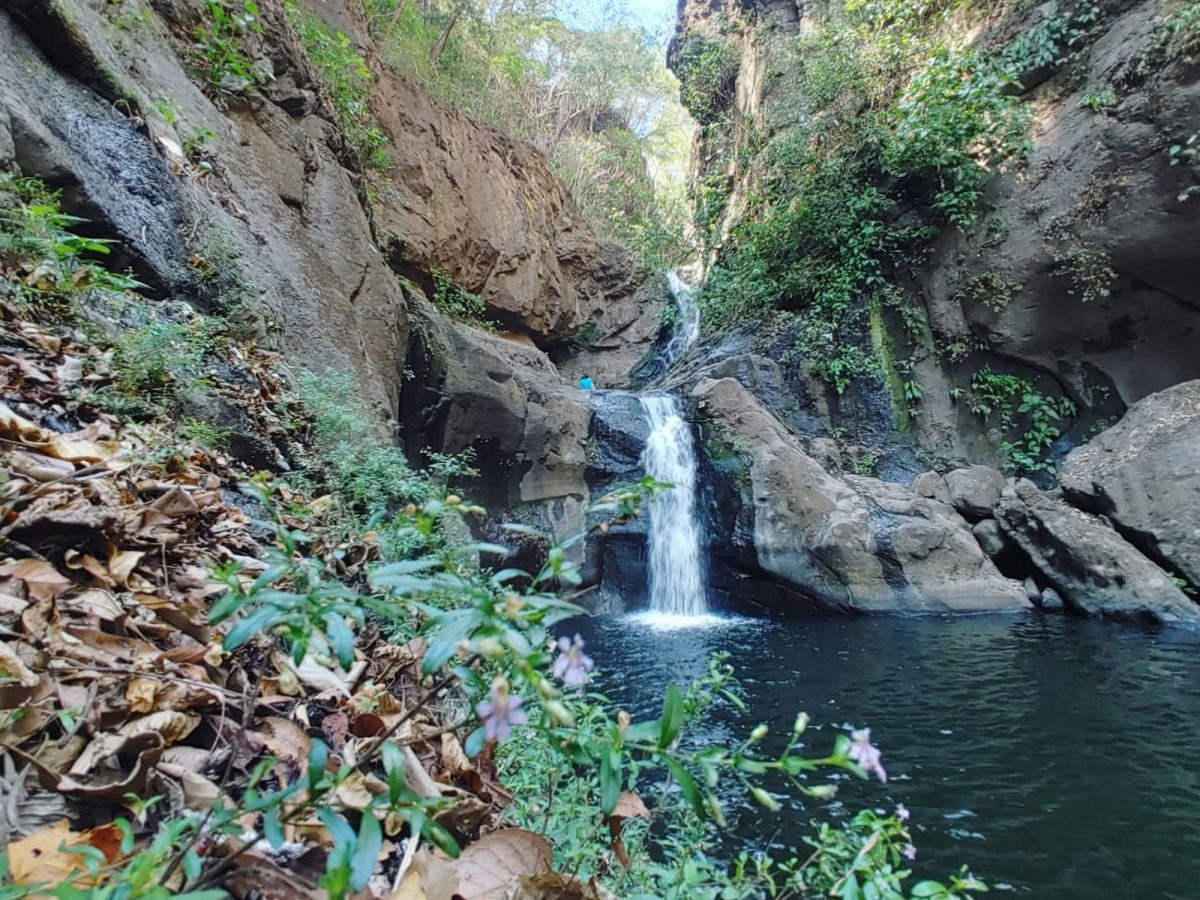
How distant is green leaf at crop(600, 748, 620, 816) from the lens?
0.74m

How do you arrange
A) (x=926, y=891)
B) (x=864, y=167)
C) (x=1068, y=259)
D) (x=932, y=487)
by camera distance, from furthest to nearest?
(x=864, y=167) → (x=932, y=487) → (x=1068, y=259) → (x=926, y=891)

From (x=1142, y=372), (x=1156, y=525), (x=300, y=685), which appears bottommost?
(x=300, y=685)

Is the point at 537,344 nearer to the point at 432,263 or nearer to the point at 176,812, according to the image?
the point at 432,263

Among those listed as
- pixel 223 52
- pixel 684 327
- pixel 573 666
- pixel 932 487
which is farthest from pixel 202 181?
pixel 684 327

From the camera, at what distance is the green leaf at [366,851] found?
0.62 m

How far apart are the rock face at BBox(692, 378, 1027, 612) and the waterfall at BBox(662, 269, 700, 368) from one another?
5.82 metres

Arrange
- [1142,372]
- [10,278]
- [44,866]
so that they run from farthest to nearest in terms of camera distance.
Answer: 1. [1142,372]
2. [10,278]
3. [44,866]

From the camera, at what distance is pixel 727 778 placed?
11.3ft

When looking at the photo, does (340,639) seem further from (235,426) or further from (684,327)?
(684,327)

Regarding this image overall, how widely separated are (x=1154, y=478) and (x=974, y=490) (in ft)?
6.50

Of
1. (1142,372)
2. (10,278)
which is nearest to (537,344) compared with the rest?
(1142,372)

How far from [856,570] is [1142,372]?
5.98 meters

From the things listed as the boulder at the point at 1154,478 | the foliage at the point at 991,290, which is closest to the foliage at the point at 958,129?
the foliage at the point at 991,290

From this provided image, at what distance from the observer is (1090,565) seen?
7.16m
